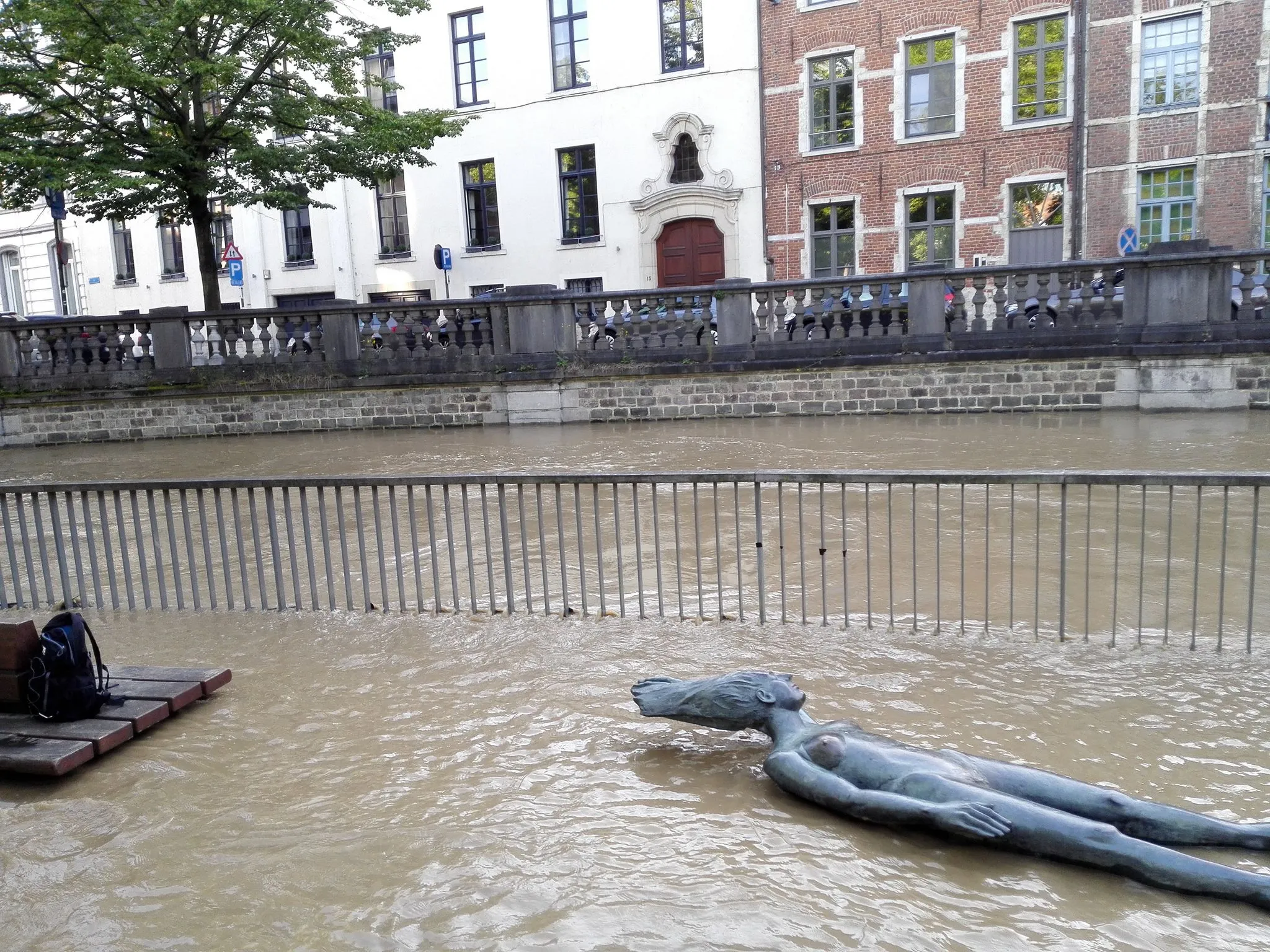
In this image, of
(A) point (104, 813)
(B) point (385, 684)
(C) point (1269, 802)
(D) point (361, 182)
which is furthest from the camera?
(D) point (361, 182)

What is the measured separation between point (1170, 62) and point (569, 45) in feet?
51.4

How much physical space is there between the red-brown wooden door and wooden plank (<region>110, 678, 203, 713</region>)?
23949 mm

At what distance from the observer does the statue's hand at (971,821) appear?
3.63m

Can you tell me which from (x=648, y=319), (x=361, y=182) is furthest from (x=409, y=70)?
(x=648, y=319)

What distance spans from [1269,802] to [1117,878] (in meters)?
1.00

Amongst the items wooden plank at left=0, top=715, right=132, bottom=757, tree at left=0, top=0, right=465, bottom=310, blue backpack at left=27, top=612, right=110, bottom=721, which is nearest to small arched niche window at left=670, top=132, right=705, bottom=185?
tree at left=0, top=0, right=465, bottom=310

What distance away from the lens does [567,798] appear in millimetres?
4426

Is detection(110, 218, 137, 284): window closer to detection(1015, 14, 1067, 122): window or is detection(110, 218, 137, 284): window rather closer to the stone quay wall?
the stone quay wall

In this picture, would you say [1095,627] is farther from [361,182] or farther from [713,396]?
[361,182]

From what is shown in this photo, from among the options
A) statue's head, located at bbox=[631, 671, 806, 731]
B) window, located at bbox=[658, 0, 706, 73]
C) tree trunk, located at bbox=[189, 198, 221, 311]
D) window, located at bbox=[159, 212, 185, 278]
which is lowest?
statue's head, located at bbox=[631, 671, 806, 731]

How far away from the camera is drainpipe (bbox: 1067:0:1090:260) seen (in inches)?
961

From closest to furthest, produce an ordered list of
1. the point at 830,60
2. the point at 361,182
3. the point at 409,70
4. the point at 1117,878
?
the point at 1117,878 < the point at 361,182 < the point at 830,60 < the point at 409,70

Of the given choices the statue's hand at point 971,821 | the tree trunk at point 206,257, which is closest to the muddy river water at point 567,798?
the statue's hand at point 971,821

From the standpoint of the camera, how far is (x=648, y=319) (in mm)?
18203
